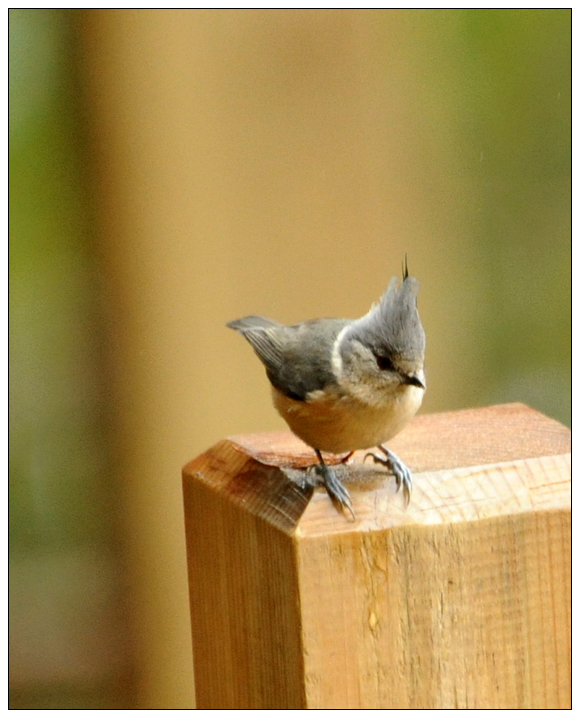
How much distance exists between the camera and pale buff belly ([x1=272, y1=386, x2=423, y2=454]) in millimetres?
1513

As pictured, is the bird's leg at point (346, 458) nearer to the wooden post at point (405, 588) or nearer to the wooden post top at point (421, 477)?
the wooden post top at point (421, 477)

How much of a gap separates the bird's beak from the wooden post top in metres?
0.12

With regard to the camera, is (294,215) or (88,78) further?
(294,215)

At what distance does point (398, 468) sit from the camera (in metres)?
1.36

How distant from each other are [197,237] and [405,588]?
1.47 meters

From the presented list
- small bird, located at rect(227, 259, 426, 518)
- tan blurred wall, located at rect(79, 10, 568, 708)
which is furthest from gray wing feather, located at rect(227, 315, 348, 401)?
tan blurred wall, located at rect(79, 10, 568, 708)

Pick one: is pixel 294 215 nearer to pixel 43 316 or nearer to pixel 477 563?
pixel 43 316

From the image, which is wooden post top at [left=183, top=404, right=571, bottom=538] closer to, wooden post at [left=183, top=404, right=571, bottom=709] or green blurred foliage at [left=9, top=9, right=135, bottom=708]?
wooden post at [left=183, top=404, right=571, bottom=709]

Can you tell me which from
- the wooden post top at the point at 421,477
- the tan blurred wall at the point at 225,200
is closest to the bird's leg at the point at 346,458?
the wooden post top at the point at 421,477

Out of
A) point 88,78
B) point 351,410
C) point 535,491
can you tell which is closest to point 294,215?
point 88,78

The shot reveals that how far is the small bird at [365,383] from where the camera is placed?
152 centimetres

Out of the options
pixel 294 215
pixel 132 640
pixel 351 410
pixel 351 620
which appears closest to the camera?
pixel 351 620

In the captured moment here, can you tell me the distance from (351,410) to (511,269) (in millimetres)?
1581

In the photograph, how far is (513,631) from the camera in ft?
4.12
